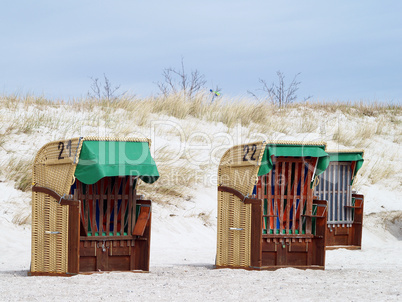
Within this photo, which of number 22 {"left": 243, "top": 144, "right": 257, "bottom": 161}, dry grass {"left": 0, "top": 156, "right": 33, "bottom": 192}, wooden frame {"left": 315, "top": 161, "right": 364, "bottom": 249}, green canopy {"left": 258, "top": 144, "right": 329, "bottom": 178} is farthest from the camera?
dry grass {"left": 0, "top": 156, "right": 33, "bottom": 192}

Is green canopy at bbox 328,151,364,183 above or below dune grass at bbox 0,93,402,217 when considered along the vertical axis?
below

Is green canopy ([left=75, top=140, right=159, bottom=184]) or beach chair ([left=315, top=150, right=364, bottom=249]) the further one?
beach chair ([left=315, top=150, right=364, bottom=249])

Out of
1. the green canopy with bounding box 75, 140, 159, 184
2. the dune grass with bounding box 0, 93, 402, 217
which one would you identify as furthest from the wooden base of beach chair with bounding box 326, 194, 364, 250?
the green canopy with bounding box 75, 140, 159, 184

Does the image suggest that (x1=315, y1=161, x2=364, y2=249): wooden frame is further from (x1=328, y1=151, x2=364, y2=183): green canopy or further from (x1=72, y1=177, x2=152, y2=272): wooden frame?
(x1=72, y1=177, x2=152, y2=272): wooden frame

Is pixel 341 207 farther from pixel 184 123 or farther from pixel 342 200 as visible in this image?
pixel 184 123

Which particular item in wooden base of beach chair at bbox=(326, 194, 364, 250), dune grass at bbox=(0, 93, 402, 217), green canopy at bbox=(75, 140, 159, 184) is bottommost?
wooden base of beach chair at bbox=(326, 194, 364, 250)

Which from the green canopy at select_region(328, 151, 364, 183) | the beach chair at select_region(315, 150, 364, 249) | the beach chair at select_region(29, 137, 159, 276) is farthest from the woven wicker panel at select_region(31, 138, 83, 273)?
the green canopy at select_region(328, 151, 364, 183)

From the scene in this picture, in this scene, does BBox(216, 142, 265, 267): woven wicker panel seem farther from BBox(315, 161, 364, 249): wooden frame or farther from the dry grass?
the dry grass

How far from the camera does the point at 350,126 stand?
2395cm

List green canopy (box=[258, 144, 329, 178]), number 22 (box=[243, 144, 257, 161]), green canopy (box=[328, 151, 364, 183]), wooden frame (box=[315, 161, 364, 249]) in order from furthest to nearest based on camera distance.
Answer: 1. wooden frame (box=[315, 161, 364, 249])
2. green canopy (box=[328, 151, 364, 183])
3. number 22 (box=[243, 144, 257, 161])
4. green canopy (box=[258, 144, 329, 178])

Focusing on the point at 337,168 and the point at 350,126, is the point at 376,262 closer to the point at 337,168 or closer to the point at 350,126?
the point at 337,168

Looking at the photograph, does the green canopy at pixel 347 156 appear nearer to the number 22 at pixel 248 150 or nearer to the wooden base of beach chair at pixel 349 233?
the wooden base of beach chair at pixel 349 233

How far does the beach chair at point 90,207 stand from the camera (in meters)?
8.38

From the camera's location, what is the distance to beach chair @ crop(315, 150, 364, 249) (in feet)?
43.0
